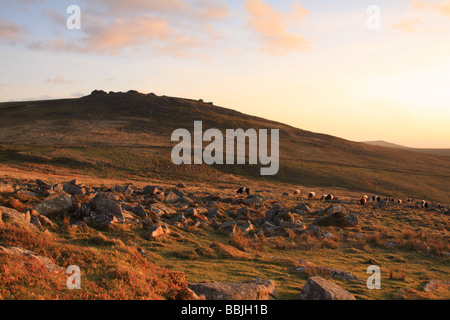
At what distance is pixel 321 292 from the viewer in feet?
31.2

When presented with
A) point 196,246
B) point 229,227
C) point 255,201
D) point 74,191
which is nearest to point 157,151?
point 255,201

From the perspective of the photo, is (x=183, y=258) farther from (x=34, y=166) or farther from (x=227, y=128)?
(x=227, y=128)

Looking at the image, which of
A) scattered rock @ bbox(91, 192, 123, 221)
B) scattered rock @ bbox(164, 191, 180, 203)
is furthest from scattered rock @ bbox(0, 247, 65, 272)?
scattered rock @ bbox(164, 191, 180, 203)

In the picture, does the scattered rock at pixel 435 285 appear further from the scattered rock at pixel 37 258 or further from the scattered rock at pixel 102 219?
the scattered rock at pixel 102 219

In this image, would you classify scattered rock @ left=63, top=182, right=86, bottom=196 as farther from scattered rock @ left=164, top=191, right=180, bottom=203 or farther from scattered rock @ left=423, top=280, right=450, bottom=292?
scattered rock @ left=423, top=280, right=450, bottom=292

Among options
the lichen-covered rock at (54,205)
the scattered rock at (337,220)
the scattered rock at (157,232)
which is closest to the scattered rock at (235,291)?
the scattered rock at (157,232)

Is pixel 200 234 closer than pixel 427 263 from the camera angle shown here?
No

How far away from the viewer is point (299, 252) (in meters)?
18.2

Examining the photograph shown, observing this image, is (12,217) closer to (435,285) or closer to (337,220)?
(435,285)

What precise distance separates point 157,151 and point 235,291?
2723 inches

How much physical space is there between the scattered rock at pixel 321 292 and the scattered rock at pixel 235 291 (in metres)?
1.08

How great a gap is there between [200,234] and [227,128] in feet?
312
